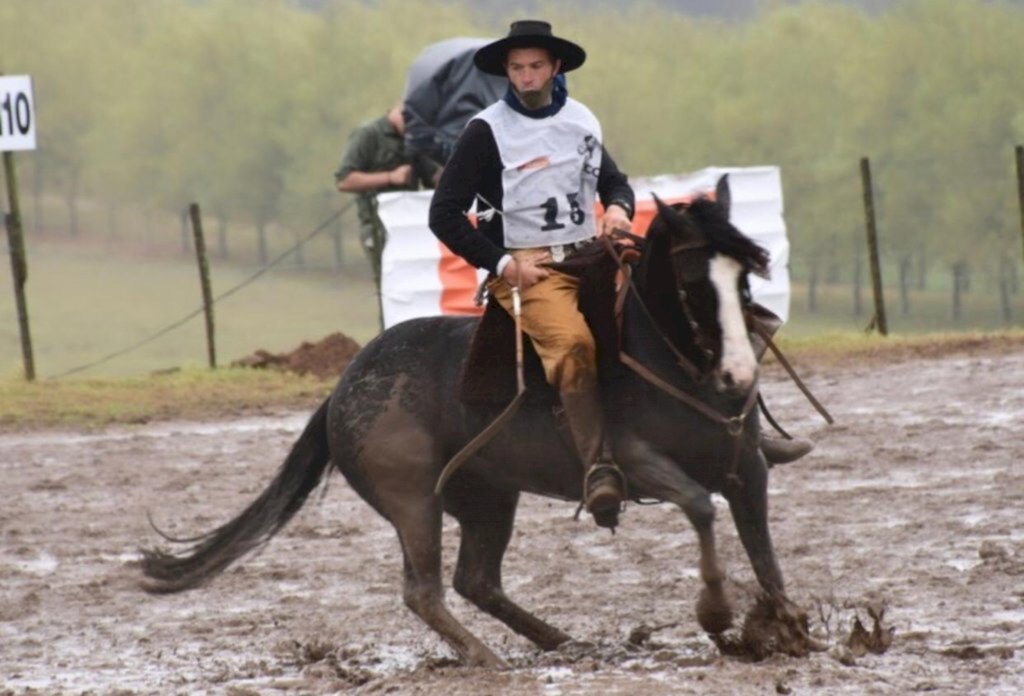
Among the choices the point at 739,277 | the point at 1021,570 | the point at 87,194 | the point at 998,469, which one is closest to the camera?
the point at 739,277

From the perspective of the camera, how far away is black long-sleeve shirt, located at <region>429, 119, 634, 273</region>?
7.30 meters

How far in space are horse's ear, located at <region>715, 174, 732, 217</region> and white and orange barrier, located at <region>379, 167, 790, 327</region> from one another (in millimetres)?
9378

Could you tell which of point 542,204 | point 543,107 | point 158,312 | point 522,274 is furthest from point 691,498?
point 158,312

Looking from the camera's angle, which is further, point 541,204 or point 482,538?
point 482,538

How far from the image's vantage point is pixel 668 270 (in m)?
6.99

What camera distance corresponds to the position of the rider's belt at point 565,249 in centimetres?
738

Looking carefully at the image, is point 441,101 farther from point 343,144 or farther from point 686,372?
point 343,144

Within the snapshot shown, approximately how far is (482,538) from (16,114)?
11.4 meters

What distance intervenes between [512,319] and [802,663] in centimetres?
163

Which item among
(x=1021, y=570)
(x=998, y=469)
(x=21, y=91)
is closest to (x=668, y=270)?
(x=1021, y=570)

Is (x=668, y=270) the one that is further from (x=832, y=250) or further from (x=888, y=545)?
(x=832, y=250)

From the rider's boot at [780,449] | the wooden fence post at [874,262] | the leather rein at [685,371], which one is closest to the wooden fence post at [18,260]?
the wooden fence post at [874,262]

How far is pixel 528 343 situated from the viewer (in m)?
7.35

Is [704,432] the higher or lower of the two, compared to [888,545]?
Answer: higher
